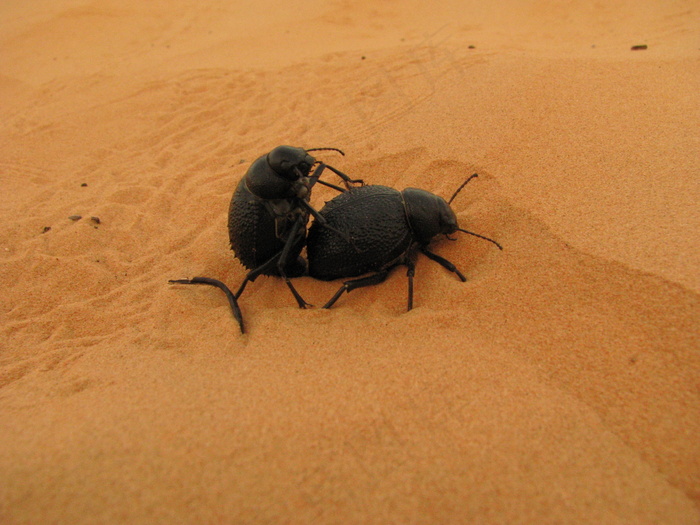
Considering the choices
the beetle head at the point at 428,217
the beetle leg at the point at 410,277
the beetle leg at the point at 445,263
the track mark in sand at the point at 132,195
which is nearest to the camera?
the beetle leg at the point at 410,277

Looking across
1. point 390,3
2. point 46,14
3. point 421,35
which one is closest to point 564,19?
point 421,35

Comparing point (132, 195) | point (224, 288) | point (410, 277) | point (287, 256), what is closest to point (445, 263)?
point (410, 277)

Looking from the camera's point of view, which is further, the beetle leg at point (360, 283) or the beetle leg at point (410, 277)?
the beetle leg at point (360, 283)

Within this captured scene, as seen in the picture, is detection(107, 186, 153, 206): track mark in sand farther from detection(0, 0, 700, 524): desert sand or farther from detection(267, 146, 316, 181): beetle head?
detection(267, 146, 316, 181): beetle head

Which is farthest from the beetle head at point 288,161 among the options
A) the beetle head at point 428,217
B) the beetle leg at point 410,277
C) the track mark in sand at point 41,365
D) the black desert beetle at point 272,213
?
the track mark in sand at point 41,365

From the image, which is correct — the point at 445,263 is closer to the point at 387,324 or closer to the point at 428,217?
the point at 428,217

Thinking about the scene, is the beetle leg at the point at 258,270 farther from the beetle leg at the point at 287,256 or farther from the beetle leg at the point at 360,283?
the beetle leg at the point at 360,283
